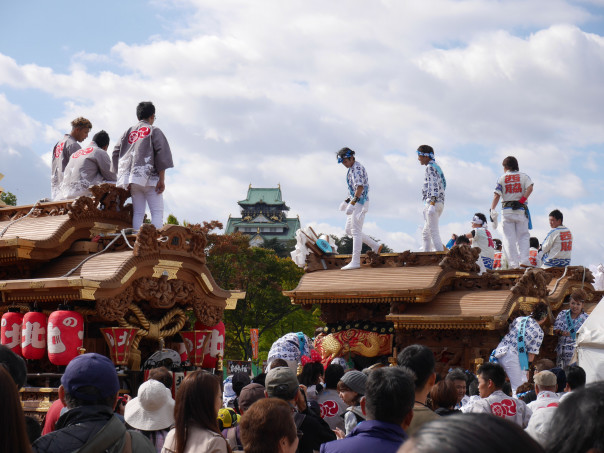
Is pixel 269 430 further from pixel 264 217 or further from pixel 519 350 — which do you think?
pixel 264 217

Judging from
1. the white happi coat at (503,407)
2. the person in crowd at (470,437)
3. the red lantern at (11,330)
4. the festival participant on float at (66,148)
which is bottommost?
the white happi coat at (503,407)

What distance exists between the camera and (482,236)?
626 inches

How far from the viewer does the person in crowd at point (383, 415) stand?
3.65 meters

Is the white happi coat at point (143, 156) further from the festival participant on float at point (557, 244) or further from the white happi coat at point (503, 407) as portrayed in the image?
the festival participant on float at point (557, 244)

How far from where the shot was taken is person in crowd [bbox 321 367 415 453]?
12.0ft

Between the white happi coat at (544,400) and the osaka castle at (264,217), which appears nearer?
the white happi coat at (544,400)

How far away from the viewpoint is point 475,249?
13.9 meters

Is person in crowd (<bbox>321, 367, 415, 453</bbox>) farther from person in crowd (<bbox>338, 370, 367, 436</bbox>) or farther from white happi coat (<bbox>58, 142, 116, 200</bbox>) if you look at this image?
white happi coat (<bbox>58, 142, 116, 200</bbox>)

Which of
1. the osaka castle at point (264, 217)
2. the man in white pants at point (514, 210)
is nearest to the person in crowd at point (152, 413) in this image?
the man in white pants at point (514, 210)

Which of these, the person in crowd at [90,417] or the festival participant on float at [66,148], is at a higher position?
the festival participant on float at [66,148]

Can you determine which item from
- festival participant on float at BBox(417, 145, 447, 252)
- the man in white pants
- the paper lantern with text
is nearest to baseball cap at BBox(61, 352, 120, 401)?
the paper lantern with text

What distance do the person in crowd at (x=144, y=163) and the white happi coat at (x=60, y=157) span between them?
4.19ft

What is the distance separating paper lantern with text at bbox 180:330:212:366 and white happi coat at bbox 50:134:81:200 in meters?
2.97

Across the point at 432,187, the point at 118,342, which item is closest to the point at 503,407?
the point at 118,342
